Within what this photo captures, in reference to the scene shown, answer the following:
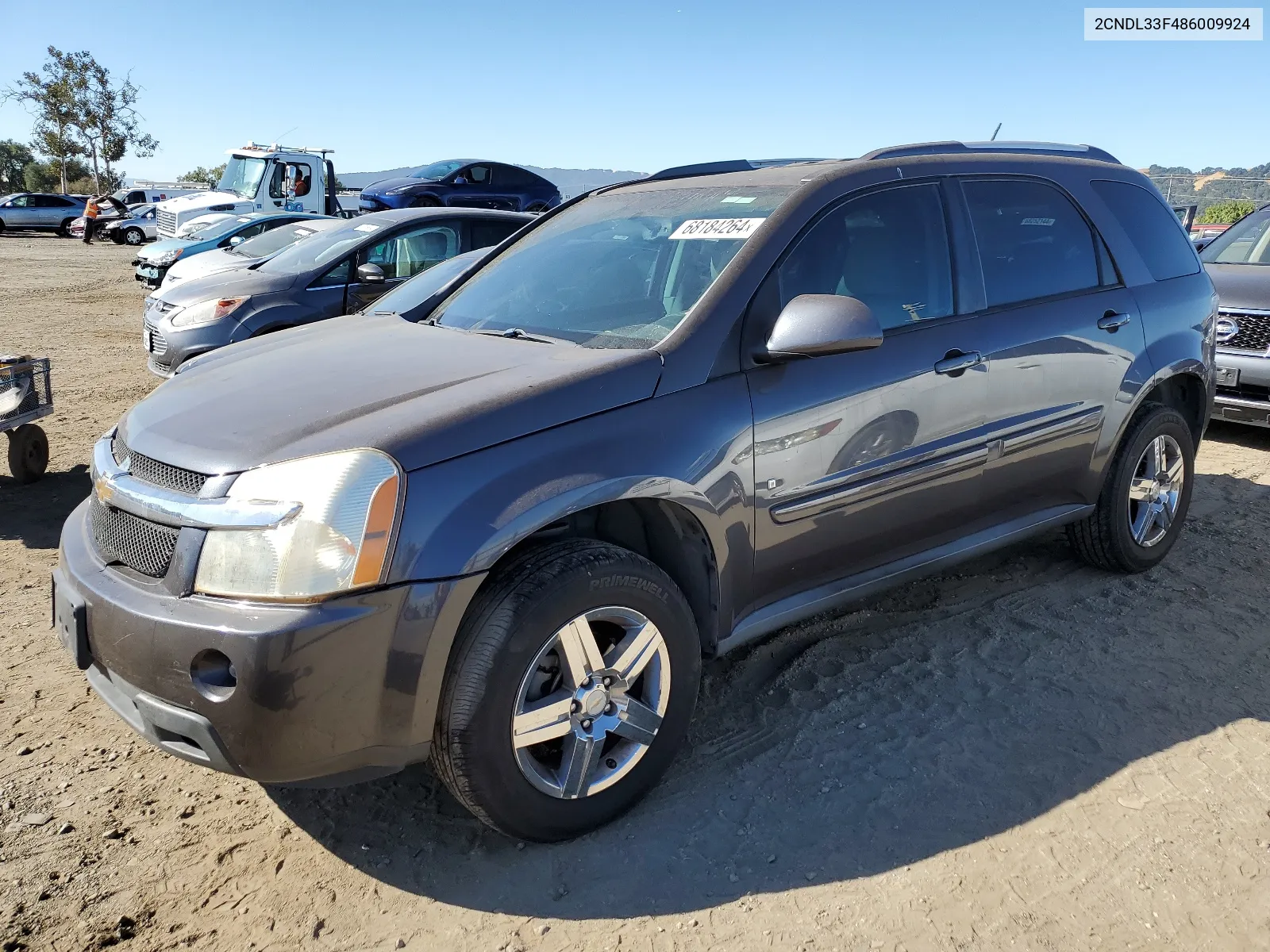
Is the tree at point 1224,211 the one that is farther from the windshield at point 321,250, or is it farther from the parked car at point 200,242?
the windshield at point 321,250

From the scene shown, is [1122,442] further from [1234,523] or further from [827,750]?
[827,750]

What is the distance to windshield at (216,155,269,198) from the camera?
2019cm

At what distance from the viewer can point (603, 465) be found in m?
2.58

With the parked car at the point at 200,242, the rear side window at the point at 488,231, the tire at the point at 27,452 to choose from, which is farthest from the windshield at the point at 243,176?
the tire at the point at 27,452

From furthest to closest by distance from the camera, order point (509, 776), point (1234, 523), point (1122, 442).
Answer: point (1234, 523), point (1122, 442), point (509, 776)

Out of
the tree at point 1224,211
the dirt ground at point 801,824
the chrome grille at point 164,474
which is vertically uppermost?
the tree at point 1224,211

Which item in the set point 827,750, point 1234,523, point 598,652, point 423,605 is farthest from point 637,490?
point 1234,523

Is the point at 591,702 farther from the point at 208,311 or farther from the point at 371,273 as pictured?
the point at 208,311

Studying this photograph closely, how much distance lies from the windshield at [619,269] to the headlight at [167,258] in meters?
12.2

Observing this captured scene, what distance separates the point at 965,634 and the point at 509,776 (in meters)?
2.19

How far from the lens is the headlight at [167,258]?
14.3 meters

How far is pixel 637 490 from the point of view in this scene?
263 centimetres

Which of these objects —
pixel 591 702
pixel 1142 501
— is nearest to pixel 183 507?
pixel 591 702

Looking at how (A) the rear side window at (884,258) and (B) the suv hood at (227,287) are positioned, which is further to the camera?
(B) the suv hood at (227,287)
